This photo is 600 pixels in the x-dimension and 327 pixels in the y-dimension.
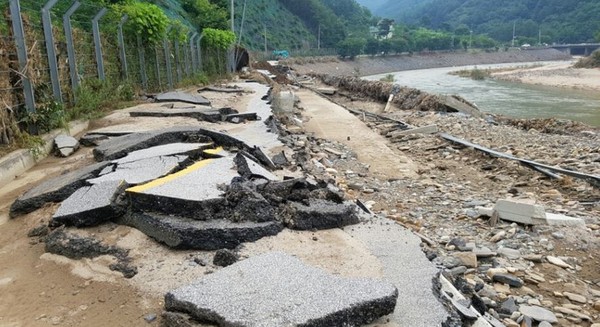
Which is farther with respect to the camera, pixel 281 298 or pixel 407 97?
pixel 407 97

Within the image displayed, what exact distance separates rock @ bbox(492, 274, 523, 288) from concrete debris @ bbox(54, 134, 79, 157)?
17.9 feet

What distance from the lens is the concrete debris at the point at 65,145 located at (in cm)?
628

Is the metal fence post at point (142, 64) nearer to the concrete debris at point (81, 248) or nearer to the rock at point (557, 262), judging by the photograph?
the concrete debris at point (81, 248)

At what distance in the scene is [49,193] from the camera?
4184mm

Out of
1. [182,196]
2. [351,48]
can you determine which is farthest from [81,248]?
[351,48]

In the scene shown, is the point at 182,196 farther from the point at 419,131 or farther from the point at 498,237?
the point at 419,131

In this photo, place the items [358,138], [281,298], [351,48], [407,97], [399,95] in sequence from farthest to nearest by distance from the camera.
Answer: [351,48] → [399,95] → [407,97] → [358,138] → [281,298]

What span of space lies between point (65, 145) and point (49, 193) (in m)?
2.43

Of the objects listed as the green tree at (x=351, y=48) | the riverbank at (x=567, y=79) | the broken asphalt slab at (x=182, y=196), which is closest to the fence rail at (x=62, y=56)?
the broken asphalt slab at (x=182, y=196)

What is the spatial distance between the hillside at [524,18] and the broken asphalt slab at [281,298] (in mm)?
120299

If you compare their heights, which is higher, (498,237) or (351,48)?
(351,48)

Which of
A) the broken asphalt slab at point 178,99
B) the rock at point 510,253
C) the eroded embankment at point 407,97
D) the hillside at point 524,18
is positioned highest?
the hillside at point 524,18

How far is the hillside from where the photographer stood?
108m

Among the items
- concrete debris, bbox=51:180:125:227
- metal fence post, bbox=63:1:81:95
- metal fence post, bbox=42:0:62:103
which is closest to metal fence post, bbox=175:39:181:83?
metal fence post, bbox=63:1:81:95
